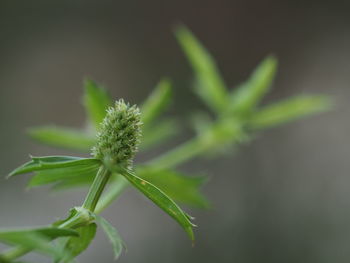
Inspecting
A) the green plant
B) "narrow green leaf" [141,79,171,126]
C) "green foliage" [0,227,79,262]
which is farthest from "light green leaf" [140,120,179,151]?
"green foliage" [0,227,79,262]

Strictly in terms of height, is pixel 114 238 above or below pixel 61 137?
below

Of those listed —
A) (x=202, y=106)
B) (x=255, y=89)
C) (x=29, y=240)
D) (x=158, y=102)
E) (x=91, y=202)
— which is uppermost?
(x=202, y=106)

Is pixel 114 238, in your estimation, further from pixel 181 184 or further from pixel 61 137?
pixel 61 137

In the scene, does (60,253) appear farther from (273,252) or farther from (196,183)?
(273,252)

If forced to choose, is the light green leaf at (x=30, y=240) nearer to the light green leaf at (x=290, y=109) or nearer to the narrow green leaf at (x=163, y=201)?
the narrow green leaf at (x=163, y=201)

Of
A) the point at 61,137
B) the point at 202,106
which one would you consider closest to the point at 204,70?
the point at 61,137

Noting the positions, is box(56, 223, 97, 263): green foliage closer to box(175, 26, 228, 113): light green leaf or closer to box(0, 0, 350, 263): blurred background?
box(175, 26, 228, 113): light green leaf

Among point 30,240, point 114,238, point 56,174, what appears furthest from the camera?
point 56,174
